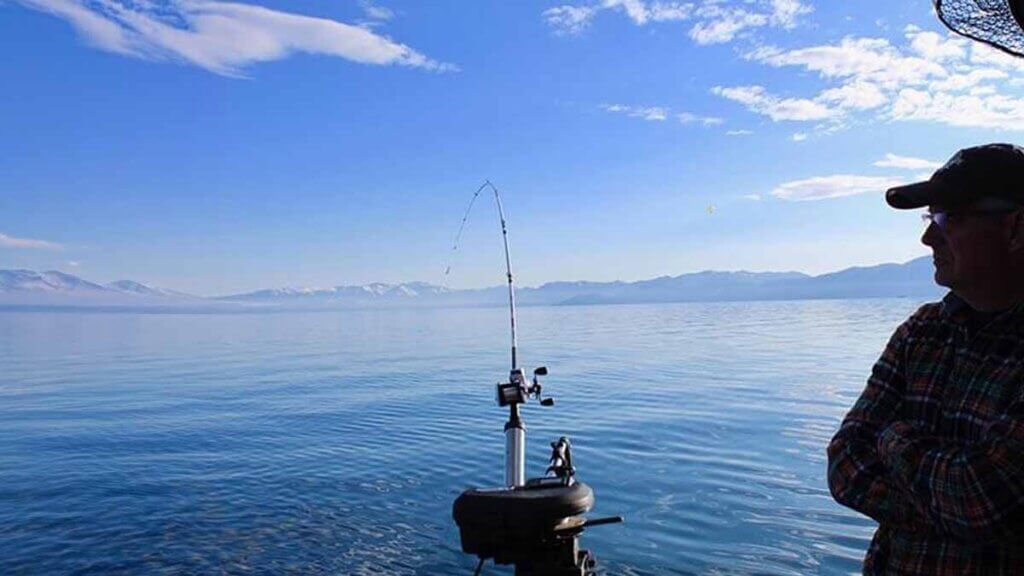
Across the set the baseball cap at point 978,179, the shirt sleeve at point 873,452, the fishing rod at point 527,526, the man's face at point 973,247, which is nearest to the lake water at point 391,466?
the fishing rod at point 527,526

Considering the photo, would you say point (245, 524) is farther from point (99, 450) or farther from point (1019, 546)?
point (1019, 546)

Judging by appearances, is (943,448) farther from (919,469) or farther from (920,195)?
(920,195)

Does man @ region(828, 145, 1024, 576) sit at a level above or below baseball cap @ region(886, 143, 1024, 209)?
below

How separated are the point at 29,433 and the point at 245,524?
953 centimetres

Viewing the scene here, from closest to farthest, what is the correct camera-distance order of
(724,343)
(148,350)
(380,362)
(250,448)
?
1. (250,448)
2. (380,362)
3. (724,343)
4. (148,350)

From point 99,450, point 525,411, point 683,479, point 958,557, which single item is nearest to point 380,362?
point 525,411

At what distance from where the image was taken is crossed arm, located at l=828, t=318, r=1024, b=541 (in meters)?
1.75

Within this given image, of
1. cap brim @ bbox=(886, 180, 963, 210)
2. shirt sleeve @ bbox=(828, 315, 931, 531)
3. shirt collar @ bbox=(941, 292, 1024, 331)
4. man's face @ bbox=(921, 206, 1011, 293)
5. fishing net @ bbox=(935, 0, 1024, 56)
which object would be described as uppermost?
fishing net @ bbox=(935, 0, 1024, 56)

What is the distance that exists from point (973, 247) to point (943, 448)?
517mm

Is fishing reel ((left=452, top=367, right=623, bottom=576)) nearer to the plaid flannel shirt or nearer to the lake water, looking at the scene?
the plaid flannel shirt

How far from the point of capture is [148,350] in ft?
133

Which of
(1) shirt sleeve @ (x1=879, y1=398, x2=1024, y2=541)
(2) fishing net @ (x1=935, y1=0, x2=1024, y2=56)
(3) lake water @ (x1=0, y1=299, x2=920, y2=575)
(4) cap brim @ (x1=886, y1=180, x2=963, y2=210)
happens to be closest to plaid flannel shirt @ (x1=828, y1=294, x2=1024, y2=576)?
(1) shirt sleeve @ (x1=879, y1=398, x2=1024, y2=541)

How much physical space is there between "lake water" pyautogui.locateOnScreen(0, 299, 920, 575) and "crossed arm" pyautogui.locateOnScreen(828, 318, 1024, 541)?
486 centimetres

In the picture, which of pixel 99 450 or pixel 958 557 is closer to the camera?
pixel 958 557
